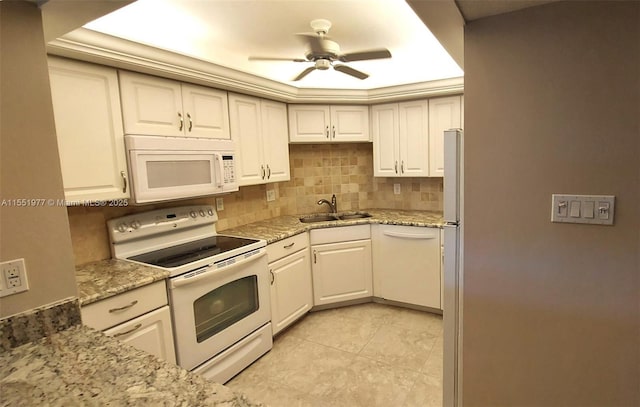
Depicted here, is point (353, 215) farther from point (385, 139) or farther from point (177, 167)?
point (177, 167)

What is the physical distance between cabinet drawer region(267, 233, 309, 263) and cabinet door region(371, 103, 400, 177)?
1054 millimetres

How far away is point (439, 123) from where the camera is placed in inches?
121

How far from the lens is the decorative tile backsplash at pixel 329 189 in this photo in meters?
3.15

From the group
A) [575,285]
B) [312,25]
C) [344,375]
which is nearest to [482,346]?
[575,285]

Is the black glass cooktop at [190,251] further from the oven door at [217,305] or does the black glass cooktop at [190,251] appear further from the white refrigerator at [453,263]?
the white refrigerator at [453,263]

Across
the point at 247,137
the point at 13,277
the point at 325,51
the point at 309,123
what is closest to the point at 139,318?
the point at 13,277

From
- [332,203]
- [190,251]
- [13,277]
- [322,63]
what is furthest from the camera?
[332,203]

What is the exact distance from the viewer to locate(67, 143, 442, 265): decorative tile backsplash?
3.15m

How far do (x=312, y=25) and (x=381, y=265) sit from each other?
6.87ft

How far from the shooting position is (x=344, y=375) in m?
2.23

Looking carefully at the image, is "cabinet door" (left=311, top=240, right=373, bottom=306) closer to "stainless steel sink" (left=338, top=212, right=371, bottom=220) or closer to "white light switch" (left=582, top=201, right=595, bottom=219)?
"stainless steel sink" (left=338, top=212, right=371, bottom=220)

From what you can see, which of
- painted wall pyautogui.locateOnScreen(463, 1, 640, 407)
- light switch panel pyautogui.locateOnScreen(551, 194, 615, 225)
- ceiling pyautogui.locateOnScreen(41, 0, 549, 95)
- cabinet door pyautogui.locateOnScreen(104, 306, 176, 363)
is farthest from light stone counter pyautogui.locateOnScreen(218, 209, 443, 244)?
light switch panel pyautogui.locateOnScreen(551, 194, 615, 225)

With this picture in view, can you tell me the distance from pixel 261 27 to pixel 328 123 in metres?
1.33

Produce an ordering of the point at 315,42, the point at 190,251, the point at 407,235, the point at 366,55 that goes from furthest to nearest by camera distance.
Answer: the point at 407,235
the point at 190,251
the point at 366,55
the point at 315,42
